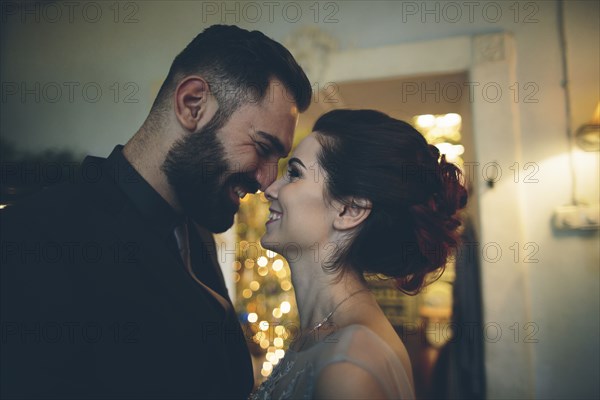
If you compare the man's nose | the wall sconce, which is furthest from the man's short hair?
the wall sconce

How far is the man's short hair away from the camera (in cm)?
152

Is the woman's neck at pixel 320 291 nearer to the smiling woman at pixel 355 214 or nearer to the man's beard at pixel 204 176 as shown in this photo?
the smiling woman at pixel 355 214

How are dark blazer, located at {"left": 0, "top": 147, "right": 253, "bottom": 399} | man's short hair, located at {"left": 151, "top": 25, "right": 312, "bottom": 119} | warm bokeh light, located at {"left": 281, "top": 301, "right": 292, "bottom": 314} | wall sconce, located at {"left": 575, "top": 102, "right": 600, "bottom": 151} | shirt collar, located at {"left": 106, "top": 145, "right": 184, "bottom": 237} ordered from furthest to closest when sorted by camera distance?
warm bokeh light, located at {"left": 281, "top": 301, "right": 292, "bottom": 314} < wall sconce, located at {"left": 575, "top": 102, "right": 600, "bottom": 151} < man's short hair, located at {"left": 151, "top": 25, "right": 312, "bottom": 119} < shirt collar, located at {"left": 106, "top": 145, "right": 184, "bottom": 237} < dark blazer, located at {"left": 0, "top": 147, "right": 253, "bottom": 399}

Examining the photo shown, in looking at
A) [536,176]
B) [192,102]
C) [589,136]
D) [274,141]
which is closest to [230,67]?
[192,102]

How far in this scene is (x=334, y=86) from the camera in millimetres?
2840

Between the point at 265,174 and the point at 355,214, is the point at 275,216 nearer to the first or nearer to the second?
the point at 265,174

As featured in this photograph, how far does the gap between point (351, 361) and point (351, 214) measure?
57cm

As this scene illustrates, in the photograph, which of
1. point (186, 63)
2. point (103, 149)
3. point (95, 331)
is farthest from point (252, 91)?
point (103, 149)

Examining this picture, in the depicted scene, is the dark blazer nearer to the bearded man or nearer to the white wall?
the bearded man

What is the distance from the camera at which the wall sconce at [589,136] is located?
2277 millimetres

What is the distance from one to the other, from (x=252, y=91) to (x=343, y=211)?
58 cm

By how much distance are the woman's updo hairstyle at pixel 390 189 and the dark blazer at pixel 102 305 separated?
21.4 inches

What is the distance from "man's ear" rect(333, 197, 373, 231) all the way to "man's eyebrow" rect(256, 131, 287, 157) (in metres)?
0.36

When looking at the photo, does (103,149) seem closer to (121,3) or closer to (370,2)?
(121,3)
